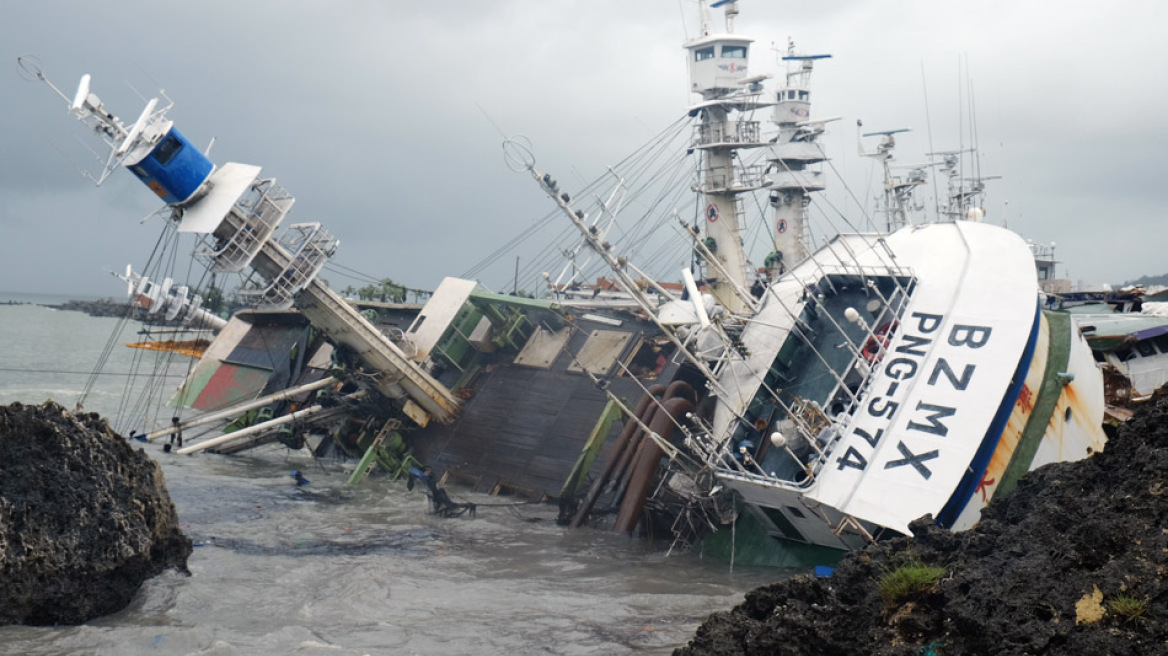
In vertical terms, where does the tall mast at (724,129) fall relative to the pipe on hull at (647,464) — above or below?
above

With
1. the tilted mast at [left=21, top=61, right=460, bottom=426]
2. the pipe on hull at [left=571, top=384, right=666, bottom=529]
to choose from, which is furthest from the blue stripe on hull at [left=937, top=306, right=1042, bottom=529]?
the tilted mast at [left=21, top=61, right=460, bottom=426]

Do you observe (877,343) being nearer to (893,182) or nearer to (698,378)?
(698,378)

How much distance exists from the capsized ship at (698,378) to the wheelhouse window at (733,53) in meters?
4.99

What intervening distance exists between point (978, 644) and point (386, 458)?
68.2ft

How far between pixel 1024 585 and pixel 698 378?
12.8 m

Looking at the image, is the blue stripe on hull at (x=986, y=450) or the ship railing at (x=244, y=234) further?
the ship railing at (x=244, y=234)

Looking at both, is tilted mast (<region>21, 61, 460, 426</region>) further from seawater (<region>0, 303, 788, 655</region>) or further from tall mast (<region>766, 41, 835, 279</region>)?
tall mast (<region>766, 41, 835, 279</region>)

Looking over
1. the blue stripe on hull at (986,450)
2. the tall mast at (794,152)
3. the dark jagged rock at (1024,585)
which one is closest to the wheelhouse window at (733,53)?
the tall mast at (794,152)

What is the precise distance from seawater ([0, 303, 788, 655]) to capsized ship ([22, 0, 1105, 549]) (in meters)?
1.27

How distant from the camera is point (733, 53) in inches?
1430

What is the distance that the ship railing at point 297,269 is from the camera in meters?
24.8

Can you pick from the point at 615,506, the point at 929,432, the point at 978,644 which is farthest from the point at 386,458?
the point at 978,644

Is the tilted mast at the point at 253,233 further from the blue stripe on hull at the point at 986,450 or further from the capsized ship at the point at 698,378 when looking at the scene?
the blue stripe on hull at the point at 986,450

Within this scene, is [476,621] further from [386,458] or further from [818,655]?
[386,458]
